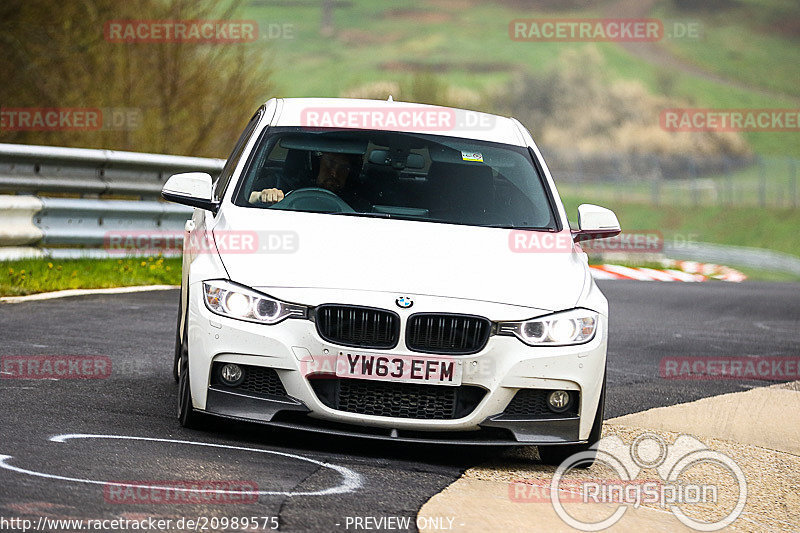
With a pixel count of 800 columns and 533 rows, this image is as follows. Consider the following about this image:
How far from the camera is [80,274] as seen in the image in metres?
12.7

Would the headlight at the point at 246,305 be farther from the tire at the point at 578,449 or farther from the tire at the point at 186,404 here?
the tire at the point at 578,449

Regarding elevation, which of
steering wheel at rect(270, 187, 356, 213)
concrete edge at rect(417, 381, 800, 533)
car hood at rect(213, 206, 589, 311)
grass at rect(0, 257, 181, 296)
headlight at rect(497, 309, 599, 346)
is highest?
steering wheel at rect(270, 187, 356, 213)

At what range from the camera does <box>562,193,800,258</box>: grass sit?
223 ft

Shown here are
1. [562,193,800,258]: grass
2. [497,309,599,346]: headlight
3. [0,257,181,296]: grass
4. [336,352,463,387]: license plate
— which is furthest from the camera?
[562,193,800,258]: grass

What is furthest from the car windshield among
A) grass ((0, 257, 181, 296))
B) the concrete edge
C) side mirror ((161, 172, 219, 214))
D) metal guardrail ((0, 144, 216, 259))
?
metal guardrail ((0, 144, 216, 259))

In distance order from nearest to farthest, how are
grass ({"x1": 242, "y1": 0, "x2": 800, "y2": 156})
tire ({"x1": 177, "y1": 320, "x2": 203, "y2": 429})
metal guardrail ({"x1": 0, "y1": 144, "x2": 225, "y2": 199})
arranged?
tire ({"x1": 177, "y1": 320, "x2": 203, "y2": 429})
metal guardrail ({"x1": 0, "y1": 144, "x2": 225, "y2": 199})
grass ({"x1": 242, "y1": 0, "x2": 800, "y2": 156})

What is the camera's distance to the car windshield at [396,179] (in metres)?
7.06

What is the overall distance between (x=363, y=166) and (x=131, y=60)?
13536mm

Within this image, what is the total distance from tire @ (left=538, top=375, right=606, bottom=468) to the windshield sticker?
5.81ft

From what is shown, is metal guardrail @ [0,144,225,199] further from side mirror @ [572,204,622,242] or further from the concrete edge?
the concrete edge

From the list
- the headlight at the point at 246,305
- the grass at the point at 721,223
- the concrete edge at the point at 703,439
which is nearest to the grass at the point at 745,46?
the grass at the point at 721,223

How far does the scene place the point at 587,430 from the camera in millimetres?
6301

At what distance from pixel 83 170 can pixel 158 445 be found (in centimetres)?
825

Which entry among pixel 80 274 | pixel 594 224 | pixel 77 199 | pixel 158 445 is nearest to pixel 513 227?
pixel 594 224
